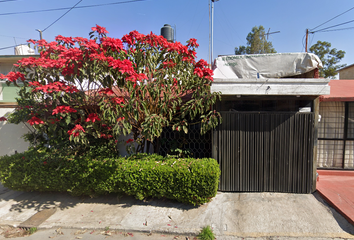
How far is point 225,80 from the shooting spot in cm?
434

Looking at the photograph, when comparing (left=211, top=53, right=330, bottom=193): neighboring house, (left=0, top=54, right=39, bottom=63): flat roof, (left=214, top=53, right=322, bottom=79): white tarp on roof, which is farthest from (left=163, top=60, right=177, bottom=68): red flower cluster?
(left=0, top=54, right=39, bottom=63): flat roof

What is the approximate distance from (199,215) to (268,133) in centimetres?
237

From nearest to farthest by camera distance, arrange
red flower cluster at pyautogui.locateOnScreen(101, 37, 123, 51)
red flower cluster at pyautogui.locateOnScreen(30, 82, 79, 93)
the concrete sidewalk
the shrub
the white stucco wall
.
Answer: the shrub → the concrete sidewalk → red flower cluster at pyautogui.locateOnScreen(30, 82, 79, 93) → red flower cluster at pyautogui.locateOnScreen(101, 37, 123, 51) → the white stucco wall

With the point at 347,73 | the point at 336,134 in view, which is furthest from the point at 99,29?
the point at 347,73

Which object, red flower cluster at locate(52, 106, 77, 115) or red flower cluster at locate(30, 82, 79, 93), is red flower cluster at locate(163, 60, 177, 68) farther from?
red flower cluster at locate(52, 106, 77, 115)

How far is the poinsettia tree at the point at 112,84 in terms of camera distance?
374 cm

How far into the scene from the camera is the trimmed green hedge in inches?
159

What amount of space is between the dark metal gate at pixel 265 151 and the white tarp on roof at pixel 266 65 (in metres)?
1.00

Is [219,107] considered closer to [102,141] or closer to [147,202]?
[147,202]

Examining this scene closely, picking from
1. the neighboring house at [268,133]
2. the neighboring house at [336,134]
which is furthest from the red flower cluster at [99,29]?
the neighboring house at [336,134]

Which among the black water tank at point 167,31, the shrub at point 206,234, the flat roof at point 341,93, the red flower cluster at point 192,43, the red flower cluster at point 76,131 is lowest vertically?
the shrub at point 206,234

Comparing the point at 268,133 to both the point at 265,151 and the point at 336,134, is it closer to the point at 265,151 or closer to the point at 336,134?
the point at 265,151

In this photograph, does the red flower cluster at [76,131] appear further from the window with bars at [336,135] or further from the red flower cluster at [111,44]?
the window with bars at [336,135]

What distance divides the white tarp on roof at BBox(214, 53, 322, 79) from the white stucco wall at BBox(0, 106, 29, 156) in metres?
6.74
